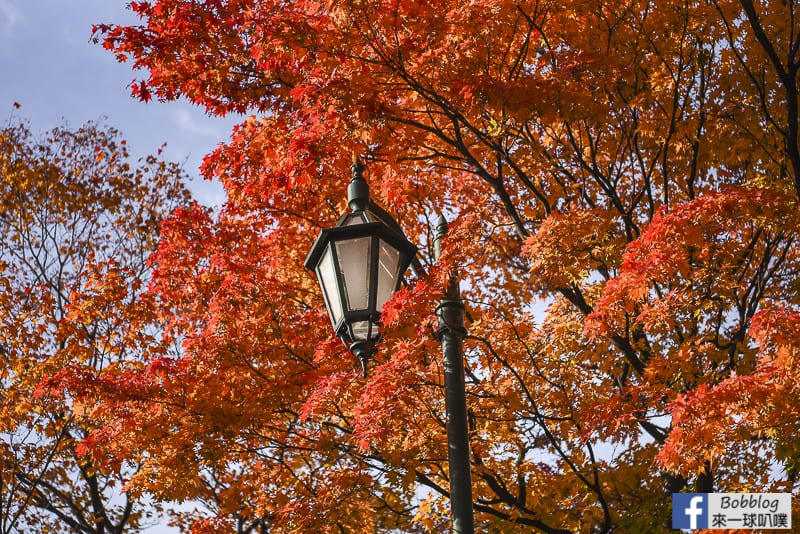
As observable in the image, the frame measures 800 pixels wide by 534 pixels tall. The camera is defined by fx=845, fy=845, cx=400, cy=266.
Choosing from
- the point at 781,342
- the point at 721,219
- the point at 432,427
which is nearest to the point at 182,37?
the point at 432,427

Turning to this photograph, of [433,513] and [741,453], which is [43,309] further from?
[741,453]

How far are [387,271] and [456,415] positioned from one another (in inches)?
45.7

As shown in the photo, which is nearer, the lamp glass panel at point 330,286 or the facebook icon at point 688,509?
Result: the lamp glass panel at point 330,286

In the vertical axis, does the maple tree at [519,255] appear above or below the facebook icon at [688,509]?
above

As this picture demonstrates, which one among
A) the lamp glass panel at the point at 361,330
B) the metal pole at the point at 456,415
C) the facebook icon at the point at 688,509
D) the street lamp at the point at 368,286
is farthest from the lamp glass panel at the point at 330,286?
the facebook icon at the point at 688,509

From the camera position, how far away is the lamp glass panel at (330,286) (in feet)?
18.0

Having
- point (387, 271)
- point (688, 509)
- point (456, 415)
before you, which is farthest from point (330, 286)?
point (688, 509)

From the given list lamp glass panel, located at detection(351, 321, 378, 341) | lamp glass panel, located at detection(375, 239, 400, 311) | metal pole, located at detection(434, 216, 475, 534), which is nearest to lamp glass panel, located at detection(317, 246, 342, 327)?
lamp glass panel, located at detection(351, 321, 378, 341)

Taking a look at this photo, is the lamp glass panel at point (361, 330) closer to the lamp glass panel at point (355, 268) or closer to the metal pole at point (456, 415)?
the lamp glass panel at point (355, 268)

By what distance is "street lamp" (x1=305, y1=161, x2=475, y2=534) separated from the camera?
17.8ft

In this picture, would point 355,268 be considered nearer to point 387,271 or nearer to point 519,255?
point 387,271

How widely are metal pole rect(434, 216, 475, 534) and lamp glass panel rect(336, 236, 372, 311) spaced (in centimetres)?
105

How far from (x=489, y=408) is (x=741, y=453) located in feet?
10.4

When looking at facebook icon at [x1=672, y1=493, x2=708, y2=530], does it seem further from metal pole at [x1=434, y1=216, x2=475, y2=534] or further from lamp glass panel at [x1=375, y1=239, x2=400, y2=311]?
lamp glass panel at [x1=375, y1=239, x2=400, y2=311]
